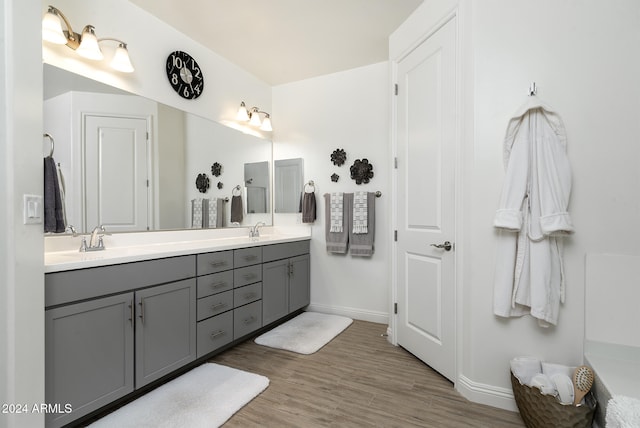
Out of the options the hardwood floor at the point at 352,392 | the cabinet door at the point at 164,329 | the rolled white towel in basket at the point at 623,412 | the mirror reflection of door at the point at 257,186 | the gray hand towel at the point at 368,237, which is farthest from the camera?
the mirror reflection of door at the point at 257,186

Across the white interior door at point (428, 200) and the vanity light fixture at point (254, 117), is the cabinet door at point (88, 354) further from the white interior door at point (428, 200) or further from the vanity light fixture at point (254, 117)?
the vanity light fixture at point (254, 117)

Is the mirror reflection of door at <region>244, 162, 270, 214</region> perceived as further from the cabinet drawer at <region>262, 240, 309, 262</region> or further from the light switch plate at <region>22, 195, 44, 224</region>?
the light switch plate at <region>22, 195, 44, 224</region>

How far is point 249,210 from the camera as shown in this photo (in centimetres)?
341

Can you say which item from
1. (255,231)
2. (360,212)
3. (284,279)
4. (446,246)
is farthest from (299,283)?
(446,246)

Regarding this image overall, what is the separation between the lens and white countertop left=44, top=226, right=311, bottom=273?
1560 mm

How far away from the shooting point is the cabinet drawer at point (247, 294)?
2.47 metres

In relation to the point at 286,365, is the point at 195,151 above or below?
above

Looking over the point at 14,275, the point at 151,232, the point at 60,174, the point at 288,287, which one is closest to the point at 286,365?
the point at 288,287

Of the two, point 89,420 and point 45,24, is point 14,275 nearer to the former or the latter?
point 89,420

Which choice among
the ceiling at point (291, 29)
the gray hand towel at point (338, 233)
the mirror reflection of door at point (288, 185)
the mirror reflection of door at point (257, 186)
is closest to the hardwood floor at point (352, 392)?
the gray hand towel at point (338, 233)

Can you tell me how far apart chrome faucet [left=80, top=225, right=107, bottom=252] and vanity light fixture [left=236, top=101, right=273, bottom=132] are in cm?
177

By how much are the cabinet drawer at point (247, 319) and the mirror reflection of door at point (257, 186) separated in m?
1.14

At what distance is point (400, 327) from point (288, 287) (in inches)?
45.8

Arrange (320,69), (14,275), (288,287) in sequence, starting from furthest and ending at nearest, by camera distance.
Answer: (320,69) < (288,287) < (14,275)
